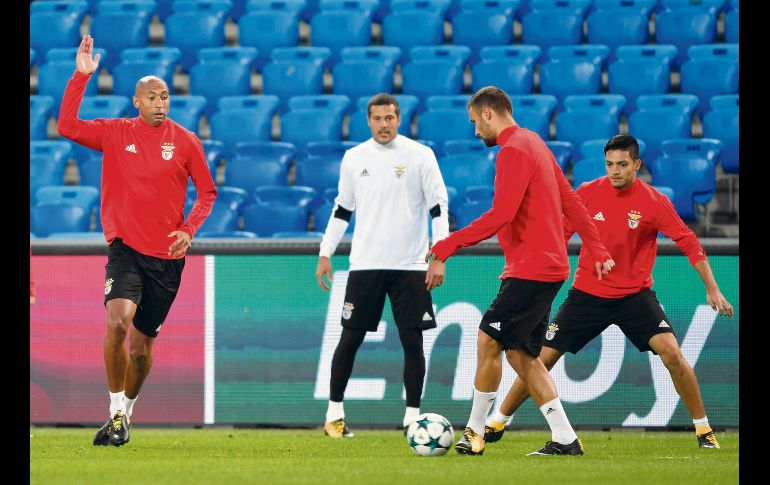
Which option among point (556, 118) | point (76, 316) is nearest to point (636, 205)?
point (76, 316)

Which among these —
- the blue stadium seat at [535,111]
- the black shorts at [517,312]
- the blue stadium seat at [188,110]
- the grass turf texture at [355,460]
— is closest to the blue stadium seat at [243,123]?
the blue stadium seat at [188,110]

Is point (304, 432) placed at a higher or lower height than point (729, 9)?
lower

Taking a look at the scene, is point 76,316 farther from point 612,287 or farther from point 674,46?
point 674,46

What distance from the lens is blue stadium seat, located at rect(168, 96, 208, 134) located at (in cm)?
1331

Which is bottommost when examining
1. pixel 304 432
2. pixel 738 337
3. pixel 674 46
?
pixel 304 432

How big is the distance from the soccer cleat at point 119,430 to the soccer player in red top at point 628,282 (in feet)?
7.84

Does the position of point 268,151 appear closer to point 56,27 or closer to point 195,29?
point 195,29

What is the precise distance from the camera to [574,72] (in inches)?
530

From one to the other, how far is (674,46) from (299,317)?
21.8ft

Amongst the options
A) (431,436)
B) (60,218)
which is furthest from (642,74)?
(431,436)

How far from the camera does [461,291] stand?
900 cm

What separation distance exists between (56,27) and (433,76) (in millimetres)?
4860

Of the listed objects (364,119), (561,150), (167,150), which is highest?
(364,119)

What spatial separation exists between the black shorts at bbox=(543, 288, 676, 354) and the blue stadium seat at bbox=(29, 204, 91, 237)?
561 cm
